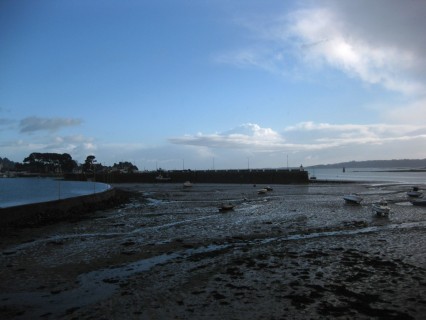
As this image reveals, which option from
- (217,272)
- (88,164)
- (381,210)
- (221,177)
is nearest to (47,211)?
(217,272)

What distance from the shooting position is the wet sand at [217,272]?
330 inches

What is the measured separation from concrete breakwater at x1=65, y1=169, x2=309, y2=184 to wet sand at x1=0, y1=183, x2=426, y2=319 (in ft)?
232

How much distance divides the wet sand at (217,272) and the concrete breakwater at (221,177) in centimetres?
7070

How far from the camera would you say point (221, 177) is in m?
105

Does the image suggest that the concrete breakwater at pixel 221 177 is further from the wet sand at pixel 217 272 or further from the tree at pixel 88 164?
the wet sand at pixel 217 272

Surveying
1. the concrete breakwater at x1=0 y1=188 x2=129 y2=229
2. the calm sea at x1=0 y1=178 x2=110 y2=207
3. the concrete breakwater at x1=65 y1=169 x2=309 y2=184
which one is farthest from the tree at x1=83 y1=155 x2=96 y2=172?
the concrete breakwater at x1=0 y1=188 x2=129 y2=229

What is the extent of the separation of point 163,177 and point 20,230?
97012 mm

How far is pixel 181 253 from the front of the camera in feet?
48.0

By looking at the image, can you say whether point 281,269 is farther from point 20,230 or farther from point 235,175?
point 235,175

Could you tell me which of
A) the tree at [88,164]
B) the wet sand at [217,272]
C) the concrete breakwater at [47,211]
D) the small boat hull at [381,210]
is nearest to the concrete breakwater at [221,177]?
the tree at [88,164]

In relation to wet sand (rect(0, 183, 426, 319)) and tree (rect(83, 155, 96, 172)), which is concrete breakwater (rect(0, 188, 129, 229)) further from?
tree (rect(83, 155, 96, 172))

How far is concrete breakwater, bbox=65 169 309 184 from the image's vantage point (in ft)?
301

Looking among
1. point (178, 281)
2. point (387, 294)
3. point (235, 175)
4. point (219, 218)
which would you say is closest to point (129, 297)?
point (178, 281)

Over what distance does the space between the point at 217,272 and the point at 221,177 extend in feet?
307
